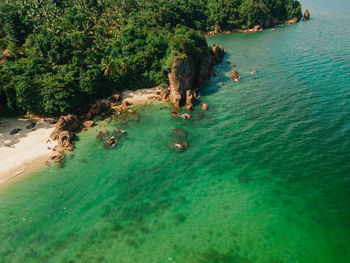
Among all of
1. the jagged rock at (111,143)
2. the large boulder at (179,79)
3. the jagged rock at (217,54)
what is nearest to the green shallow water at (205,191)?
the jagged rock at (111,143)

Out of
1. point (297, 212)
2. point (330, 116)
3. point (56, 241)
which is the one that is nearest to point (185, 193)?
point (297, 212)

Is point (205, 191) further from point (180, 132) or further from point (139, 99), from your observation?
point (139, 99)

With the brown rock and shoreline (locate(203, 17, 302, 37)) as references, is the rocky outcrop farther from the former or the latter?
shoreline (locate(203, 17, 302, 37))

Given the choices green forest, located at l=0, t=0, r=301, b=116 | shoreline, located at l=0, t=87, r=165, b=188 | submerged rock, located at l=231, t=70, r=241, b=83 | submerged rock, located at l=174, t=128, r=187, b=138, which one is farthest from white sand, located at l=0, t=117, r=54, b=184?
submerged rock, located at l=231, t=70, r=241, b=83

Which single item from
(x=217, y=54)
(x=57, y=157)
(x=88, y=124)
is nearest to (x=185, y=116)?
(x=88, y=124)

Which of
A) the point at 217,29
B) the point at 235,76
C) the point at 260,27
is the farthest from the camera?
the point at 217,29

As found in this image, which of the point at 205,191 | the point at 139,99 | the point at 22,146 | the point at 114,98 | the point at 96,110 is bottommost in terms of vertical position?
the point at 205,191

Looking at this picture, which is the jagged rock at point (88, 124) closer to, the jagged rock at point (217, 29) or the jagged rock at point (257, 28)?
the jagged rock at point (217, 29)
